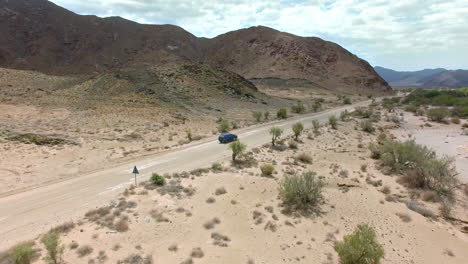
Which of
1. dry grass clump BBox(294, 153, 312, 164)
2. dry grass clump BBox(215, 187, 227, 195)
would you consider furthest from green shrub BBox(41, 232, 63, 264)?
dry grass clump BBox(294, 153, 312, 164)

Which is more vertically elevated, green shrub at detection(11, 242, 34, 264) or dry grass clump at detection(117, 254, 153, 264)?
green shrub at detection(11, 242, 34, 264)

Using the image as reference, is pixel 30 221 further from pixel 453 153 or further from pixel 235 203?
pixel 453 153

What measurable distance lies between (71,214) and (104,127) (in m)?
20.0

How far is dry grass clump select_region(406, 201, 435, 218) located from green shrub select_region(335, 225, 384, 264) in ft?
19.4

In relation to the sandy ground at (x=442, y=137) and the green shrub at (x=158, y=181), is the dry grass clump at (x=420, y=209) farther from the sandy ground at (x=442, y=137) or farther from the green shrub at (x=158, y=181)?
the green shrub at (x=158, y=181)

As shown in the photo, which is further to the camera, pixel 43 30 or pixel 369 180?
pixel 43 30

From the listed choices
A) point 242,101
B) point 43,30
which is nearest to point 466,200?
point 242,101

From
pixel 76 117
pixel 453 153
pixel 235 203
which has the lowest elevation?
pixel 453 153

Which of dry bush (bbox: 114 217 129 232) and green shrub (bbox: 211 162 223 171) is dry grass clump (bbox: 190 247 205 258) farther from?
green shrub (bbox: 211 162 223 171)

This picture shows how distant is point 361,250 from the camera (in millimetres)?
9977

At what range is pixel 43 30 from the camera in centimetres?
10594

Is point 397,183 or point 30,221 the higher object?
point 30,221

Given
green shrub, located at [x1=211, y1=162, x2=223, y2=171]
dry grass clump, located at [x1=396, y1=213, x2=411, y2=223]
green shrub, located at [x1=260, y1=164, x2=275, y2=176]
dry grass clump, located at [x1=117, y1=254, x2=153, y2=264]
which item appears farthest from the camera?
green shrub, located at [x1=211, y1=162, x2=223, y2=171]

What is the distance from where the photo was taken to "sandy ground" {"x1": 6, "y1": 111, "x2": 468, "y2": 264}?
1105 cm
